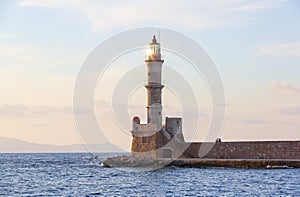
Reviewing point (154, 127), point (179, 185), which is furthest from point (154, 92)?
point (179, 185)

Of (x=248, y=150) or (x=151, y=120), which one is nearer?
(x=248, y=150)

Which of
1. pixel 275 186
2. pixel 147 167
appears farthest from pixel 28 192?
pixel 147 167

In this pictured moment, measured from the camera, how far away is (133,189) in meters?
36.9

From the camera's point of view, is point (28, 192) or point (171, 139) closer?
point (28, 192)

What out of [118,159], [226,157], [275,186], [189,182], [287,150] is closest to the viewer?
[275,186]

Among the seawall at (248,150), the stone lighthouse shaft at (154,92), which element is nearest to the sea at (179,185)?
the seawall at (248,150)

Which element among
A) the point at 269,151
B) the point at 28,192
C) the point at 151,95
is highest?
→ the point at 151,95

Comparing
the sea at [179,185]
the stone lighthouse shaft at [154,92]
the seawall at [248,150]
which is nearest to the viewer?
the sea at [179,185]

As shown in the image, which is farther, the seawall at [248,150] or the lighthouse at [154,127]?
the lighthouse at [154,127]

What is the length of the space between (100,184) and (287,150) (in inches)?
722

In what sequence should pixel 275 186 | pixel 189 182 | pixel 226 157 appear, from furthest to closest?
1. pixel 226 157
2. pixel 189 182
3. pixel 275 186

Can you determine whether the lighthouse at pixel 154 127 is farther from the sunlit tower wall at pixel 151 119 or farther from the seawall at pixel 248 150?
the seawall at pixel 248 150

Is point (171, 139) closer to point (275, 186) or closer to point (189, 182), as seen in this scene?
point (189, 182)

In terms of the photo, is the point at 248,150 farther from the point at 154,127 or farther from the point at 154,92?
the point at 154,92
